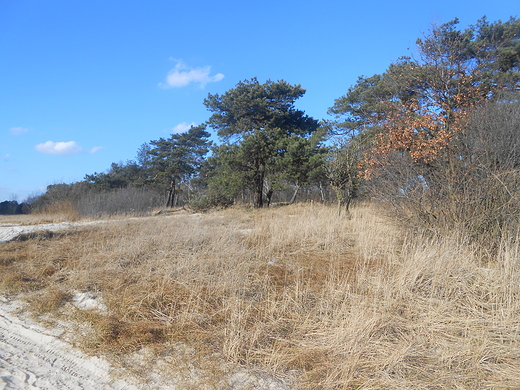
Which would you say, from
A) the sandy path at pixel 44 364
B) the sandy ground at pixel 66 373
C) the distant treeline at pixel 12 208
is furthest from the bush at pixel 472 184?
the distant treeline at pixel 12 208

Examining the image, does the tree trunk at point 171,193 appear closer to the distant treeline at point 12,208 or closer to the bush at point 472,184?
the distant treeline at point 12,208

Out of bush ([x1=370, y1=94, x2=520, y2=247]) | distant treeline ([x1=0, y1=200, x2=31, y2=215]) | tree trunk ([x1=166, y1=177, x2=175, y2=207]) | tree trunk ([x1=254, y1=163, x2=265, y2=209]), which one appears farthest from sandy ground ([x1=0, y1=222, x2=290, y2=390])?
distant treeline ([x1=0, y1=200, x2=31, y2=215])

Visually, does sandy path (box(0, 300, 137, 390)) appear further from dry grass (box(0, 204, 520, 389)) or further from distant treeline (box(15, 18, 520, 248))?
distant treeline (box(15, 18, 520, 248))

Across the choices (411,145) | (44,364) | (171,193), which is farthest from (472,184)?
(171,193)

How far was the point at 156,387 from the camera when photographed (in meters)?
2.66

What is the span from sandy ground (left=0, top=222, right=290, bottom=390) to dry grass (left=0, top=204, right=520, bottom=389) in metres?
0.19

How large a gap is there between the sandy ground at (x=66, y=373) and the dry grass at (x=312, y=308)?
19 cm

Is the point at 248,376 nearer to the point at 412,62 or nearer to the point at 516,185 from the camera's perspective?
the point at 516,185

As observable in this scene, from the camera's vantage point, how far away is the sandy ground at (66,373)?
8.84 feet

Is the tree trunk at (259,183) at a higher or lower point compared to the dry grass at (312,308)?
higher

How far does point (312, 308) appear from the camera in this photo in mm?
3916

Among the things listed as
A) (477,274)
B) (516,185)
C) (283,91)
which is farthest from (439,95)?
(283,91)

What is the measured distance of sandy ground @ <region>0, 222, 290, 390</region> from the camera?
270cm

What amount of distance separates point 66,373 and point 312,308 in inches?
97.3
